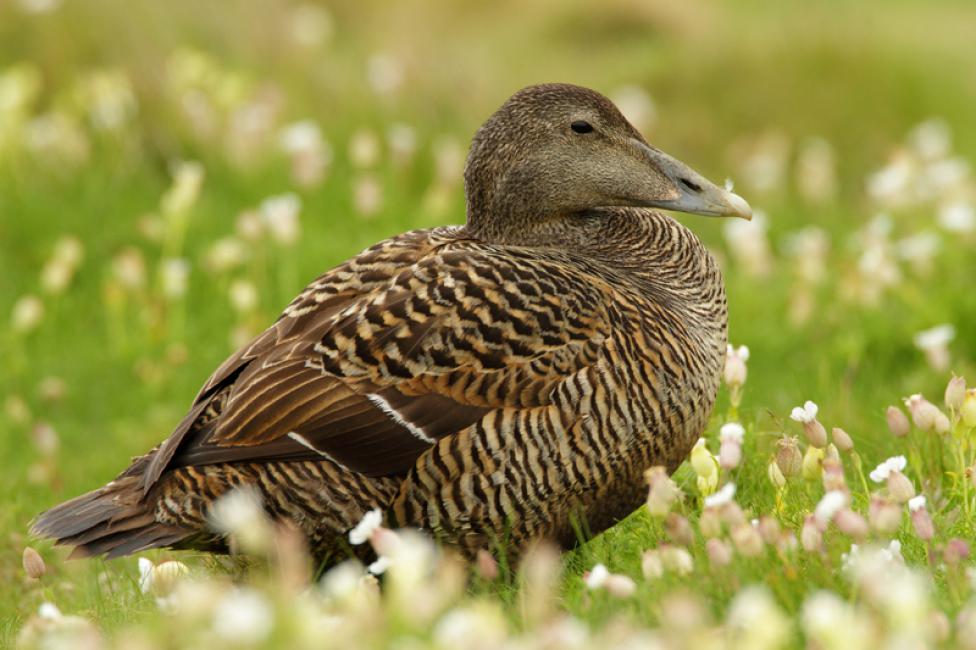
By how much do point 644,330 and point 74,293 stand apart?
14.9ft

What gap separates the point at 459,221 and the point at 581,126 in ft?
12.3

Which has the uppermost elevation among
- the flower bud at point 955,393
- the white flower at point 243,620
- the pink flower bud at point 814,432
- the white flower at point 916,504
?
the white flower at point 243,620

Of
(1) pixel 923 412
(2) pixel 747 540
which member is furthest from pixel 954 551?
(1) pixel 923 412

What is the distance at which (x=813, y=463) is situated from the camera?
13.4 feet

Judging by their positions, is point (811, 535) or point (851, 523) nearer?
point (851, 523)

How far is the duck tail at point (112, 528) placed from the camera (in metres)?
4.35

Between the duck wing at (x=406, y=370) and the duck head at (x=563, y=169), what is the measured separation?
0.53m

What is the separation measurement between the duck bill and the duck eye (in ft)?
0.52

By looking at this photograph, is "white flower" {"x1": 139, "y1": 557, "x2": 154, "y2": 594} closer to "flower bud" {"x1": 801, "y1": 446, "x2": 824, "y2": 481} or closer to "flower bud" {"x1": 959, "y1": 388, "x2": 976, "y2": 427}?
"flower bud" {"x1": 801, "y1": 446, "x2": 824, "y2": 481}

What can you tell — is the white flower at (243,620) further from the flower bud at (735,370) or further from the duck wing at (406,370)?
the flower bud at (735,370)

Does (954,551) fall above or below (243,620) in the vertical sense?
below

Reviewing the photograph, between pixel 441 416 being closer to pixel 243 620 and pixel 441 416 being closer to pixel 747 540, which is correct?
pixel 747 540

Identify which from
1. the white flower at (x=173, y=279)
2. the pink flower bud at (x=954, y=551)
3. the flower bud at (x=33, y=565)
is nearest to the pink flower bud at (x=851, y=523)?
the pink flower bud at (x=954, y=551)

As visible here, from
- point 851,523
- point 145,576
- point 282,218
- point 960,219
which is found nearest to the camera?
point 851,523
